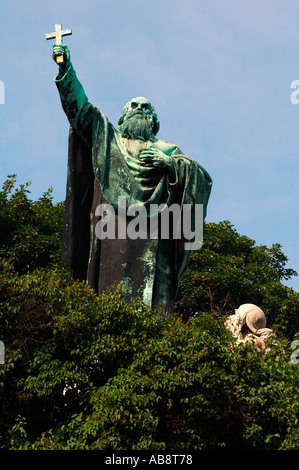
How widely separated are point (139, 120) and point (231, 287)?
13.0 m

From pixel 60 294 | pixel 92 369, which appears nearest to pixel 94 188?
pixel 60 294

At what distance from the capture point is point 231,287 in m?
23.5

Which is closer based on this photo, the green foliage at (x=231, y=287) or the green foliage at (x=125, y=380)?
the green foliage at (x=125, y=380)

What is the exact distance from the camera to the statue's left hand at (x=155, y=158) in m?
10.5

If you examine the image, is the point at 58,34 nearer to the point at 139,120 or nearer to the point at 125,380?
the point at 139,120

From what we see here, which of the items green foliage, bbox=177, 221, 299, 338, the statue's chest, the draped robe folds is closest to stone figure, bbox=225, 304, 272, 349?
the draped robe folds

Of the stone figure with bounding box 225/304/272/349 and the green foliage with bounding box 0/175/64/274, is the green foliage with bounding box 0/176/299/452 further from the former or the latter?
the green foliage with bounding box 0/175/64/274

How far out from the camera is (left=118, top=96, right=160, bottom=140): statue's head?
36.1 ft

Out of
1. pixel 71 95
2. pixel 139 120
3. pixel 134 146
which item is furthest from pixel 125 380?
pixel 139 120

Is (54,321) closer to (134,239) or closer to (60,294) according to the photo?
(60,294)

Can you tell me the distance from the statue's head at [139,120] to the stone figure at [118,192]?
17 millimetres

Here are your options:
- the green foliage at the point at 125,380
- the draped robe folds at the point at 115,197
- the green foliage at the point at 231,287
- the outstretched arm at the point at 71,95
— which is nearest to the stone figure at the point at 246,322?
the draped robe folds at the point at 115,197

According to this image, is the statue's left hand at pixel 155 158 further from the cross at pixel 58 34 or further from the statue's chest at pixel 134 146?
the cross at pixel 58 34
